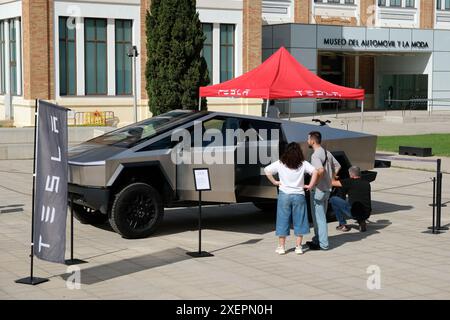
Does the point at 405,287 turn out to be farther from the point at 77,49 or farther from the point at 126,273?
the point at 77,49

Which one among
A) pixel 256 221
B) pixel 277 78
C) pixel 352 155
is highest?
pixel 277 78

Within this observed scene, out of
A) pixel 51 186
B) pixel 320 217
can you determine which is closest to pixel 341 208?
pixel 320 217

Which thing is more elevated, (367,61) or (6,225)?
(367,61)

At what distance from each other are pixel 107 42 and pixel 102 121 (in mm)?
3418

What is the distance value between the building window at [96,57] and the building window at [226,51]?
18.4 feet

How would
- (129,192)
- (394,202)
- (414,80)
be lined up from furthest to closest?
(414,80) → (394,202) → (129,192)

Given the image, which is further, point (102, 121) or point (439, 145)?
point (102, 121)

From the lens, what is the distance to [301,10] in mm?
46250

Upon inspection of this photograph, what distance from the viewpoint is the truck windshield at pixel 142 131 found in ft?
39.4

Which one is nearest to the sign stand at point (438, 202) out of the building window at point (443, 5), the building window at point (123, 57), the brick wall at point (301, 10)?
→ the building window at point (123, 57)

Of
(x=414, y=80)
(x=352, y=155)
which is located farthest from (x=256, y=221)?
(x=414, y=80)

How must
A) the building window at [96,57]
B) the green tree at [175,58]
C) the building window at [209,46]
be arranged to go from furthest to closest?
the building window at [209,46] < the building window at [96,57] < the green tree at [175,58]

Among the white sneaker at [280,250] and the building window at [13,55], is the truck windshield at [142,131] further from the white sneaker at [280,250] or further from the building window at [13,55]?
the building window at [13,55]

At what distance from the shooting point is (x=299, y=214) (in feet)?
34.1
